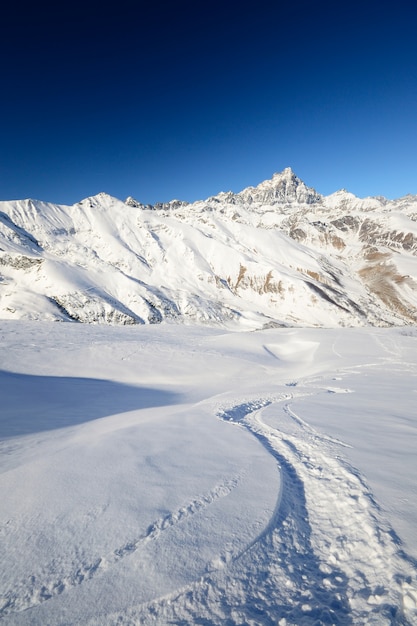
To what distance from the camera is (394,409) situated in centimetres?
811

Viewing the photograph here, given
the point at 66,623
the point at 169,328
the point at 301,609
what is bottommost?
the point at 301,609

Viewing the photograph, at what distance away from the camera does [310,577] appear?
8.91ft

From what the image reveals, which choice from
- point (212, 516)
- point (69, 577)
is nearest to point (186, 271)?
point (212, 516)

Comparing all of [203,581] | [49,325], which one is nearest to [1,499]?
[203,581]

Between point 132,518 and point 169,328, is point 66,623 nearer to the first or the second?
point 132,518

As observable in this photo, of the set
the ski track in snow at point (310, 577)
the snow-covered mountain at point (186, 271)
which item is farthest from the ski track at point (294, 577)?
the snow-covered mountain at point (186, 271)

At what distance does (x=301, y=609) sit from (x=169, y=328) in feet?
86.8

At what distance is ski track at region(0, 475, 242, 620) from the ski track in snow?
1.38 feet

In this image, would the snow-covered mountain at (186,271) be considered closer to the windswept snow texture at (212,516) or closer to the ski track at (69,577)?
the windswept snow texture at (212,516)

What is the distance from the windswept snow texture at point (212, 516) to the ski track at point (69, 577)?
1 cm

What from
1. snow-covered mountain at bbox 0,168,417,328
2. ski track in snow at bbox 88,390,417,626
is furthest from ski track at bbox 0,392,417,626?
snow-covered mountain at bbox 0,168,417,328

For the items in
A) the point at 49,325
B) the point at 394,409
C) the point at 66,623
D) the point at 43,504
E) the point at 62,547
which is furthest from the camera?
the point at 49,325

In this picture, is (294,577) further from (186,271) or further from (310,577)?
(186,271)

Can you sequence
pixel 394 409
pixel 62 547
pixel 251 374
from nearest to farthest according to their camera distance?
pixel 62 547 → pixel 394 409 → pixel 251 374
